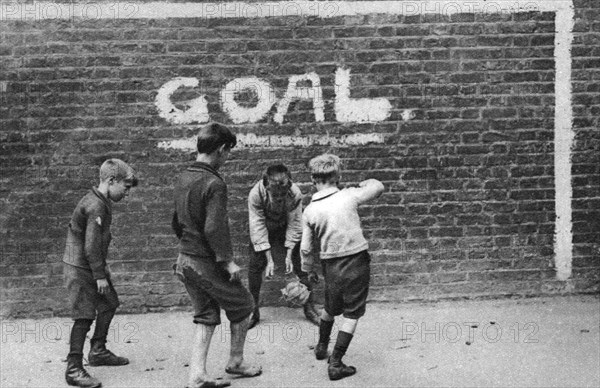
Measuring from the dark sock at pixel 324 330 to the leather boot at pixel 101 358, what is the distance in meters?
1.46

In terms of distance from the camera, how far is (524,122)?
20.2ft

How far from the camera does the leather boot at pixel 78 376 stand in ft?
14.8

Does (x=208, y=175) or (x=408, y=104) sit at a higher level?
(x=408, y=104)

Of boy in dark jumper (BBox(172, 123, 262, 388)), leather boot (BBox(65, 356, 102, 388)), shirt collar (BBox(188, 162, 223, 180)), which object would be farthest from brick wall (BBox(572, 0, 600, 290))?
leather boot (BBox(65, 356, 102, 388))

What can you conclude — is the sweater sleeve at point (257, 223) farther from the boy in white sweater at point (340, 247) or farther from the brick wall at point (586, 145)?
the brick wall at point (586, 145)

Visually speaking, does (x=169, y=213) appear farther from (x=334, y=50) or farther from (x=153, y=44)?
(x=334, y=50)

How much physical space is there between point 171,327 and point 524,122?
3661mm

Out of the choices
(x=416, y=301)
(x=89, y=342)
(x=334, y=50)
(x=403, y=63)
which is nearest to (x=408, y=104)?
(x=403, y=63)

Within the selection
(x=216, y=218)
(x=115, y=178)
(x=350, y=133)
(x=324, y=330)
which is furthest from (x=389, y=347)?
(x=115, y=178)

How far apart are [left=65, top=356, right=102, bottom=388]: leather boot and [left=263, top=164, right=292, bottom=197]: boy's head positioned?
1923 mm

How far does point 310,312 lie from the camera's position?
580 centimetres

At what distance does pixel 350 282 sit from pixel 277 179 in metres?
1.15

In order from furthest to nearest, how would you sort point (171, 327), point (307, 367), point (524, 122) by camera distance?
point (524, 122), point (171, 327), point (307, 367)

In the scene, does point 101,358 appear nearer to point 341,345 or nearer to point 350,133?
point 341,345
